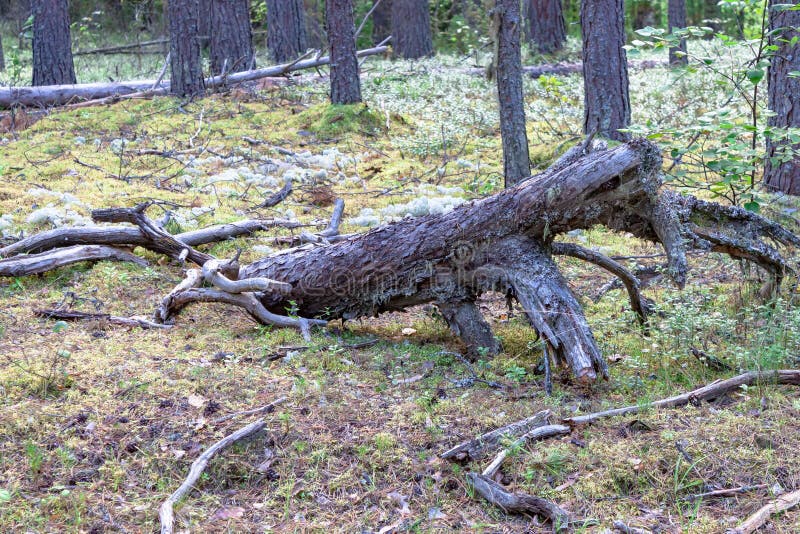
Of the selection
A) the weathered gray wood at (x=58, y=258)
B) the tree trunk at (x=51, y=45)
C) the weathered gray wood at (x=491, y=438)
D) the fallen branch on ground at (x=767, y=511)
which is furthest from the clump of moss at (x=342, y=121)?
the fallen branch on ground at (x=767, y=511)

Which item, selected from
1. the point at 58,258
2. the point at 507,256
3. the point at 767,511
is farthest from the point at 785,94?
the point at 58,258

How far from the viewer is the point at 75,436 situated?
3.60 metres

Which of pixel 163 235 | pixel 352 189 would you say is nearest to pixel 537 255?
pixel 163 235

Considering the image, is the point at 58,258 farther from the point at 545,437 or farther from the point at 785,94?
the point at 785,94

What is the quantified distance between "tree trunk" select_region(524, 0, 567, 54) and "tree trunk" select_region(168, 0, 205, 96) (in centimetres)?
797

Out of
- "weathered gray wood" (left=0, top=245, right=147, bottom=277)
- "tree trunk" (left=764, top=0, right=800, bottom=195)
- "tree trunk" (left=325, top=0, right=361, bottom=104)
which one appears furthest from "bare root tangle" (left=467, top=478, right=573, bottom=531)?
"tree trunk" (left=325, top=0, right=361, bottom=104)

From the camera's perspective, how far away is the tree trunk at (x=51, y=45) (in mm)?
12727

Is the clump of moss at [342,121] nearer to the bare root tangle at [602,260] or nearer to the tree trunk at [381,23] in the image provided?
the bare root tangle at [602,260]

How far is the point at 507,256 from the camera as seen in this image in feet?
14.9

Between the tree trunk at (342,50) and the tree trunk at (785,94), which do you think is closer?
the tree trunk at (785,94)

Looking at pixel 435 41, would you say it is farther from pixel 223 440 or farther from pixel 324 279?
pixel 223 440

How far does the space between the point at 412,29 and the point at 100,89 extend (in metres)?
8.57

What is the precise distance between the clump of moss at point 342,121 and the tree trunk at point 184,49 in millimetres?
2357

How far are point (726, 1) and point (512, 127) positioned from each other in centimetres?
261
